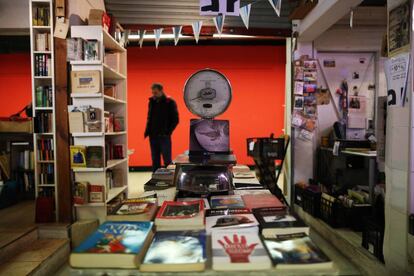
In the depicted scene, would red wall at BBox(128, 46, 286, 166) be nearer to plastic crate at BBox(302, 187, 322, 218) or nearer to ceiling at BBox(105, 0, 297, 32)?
ceiling at BBox(105, 0, 297, 32)

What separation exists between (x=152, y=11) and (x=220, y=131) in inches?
127

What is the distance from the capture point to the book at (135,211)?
4.41 feet

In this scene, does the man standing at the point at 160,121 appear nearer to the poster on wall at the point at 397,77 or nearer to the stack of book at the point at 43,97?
the stack of book at the point at 43,97

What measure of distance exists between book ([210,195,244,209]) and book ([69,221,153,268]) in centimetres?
44

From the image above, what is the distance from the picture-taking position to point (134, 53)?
302 inches

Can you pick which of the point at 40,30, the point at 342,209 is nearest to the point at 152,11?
the point at 40,30

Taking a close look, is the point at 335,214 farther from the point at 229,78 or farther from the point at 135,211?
the point at 229,78

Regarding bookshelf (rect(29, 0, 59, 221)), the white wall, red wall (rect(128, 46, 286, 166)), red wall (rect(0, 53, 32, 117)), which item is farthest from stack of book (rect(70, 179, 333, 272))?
red wall (rect(0, 53, 32, 117))

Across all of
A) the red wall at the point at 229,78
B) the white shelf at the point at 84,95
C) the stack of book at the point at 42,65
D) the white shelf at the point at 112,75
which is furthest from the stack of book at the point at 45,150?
the red wall at the point at 229,78

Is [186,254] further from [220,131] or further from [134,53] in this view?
[134,53]

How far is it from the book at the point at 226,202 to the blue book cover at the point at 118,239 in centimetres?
41

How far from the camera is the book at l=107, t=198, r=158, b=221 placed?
1344mm

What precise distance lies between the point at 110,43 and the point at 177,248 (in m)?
3.85

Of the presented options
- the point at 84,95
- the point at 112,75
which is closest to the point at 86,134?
the point at 84,95
